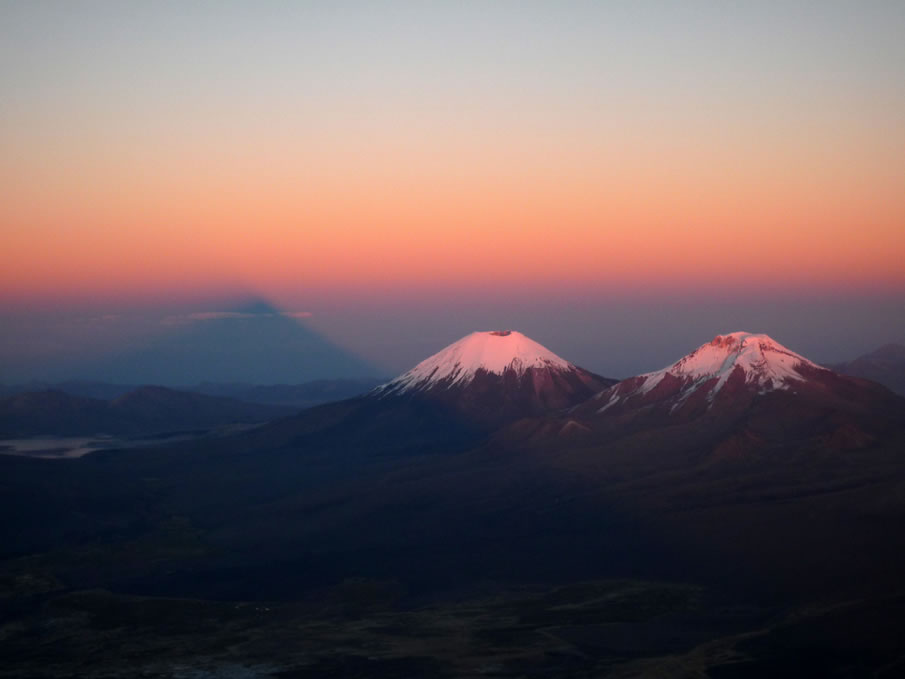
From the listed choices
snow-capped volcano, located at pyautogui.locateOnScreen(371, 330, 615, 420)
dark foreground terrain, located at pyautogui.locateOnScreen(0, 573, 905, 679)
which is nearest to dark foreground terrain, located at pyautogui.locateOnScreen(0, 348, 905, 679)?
dark foreground terrain, located at pyautogui.locateOnScreen(0, 573, 905, 679)

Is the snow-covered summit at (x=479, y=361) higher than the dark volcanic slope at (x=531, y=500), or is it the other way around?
the snow-covered summit at (x=479, y=361)

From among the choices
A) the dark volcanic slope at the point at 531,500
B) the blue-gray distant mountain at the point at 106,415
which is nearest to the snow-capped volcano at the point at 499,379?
the dark volcanic slope at the point at 531,500

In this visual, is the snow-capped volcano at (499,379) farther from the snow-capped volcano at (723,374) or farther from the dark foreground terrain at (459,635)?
the dark foreground terrain at (459,635)

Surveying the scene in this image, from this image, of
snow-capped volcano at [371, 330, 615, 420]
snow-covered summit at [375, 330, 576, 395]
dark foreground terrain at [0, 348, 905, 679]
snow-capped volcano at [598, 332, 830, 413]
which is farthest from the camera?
snow-covered summit at [375, 330, 576, 395]

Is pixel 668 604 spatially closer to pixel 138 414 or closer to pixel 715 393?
Answer: pixel 715 393

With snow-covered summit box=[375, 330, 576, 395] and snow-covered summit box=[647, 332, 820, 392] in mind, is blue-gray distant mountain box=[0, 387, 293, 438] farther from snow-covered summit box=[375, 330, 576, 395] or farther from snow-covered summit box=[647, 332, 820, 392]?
snow-covered summit box=[647, 332, 820, 392]
